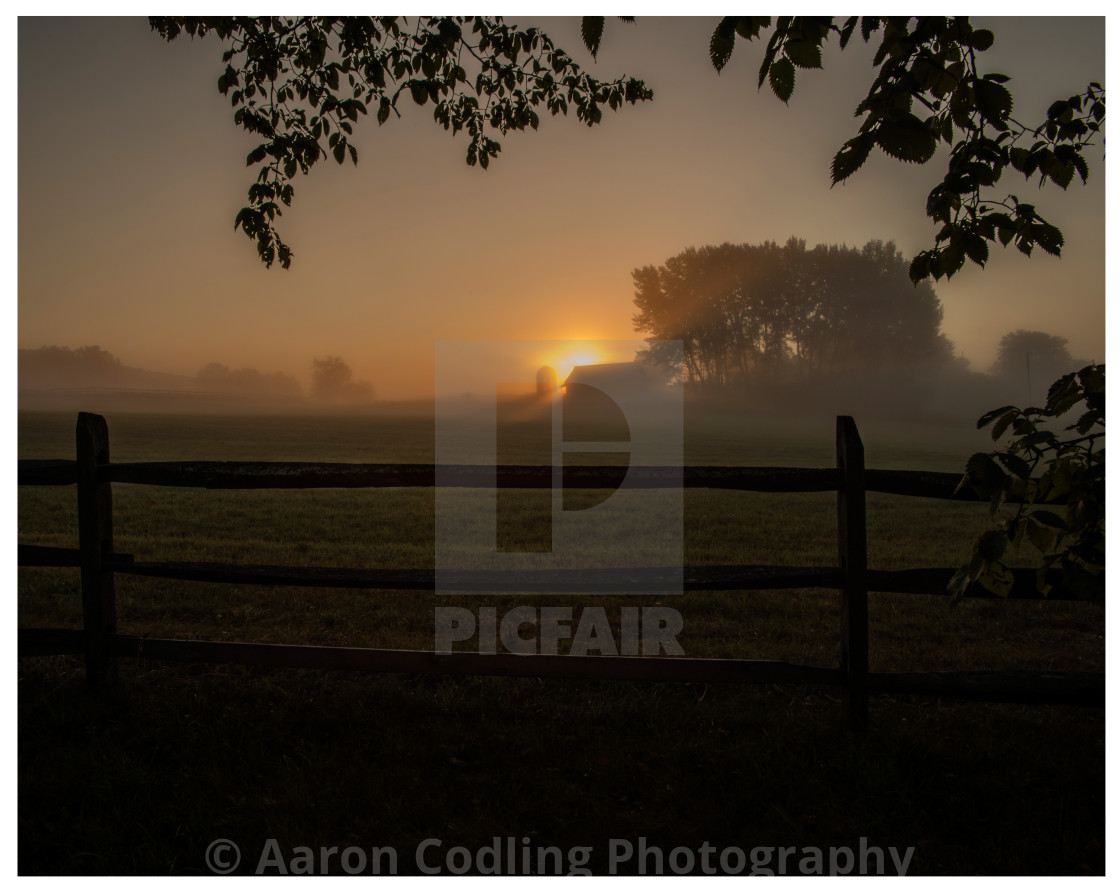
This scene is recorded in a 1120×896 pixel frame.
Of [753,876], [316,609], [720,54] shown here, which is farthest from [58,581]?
[720,54]

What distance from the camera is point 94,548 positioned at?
423 centimetres

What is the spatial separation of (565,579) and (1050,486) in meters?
2.37

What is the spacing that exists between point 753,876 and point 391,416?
1739 inches

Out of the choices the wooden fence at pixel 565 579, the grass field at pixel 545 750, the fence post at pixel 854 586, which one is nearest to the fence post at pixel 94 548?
the wooden fence at pixel 565 579

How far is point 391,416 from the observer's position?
45.3 m

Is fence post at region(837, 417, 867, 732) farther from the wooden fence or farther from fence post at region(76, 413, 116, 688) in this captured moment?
fence post at region(76, 413, 116, 688)

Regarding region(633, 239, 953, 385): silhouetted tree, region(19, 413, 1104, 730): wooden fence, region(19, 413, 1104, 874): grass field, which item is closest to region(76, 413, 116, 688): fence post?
region(19, 413, 1104, 730): wooden fence

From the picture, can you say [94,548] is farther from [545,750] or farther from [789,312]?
[789,312]

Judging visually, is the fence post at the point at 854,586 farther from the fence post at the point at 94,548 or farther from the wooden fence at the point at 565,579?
the fence post at the point at 94,548

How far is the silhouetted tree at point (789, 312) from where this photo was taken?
43906mm

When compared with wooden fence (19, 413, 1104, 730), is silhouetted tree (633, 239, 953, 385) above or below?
above

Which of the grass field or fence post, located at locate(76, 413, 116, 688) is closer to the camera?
the grass field

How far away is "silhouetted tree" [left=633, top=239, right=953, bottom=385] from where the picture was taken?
43.9 m

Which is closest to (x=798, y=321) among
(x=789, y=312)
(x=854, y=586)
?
(x=789, y=312)
